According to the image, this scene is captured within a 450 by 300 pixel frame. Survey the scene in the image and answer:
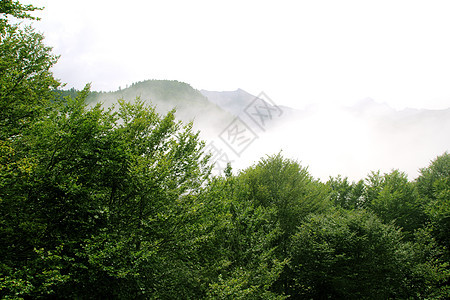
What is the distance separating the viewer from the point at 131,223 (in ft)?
35.5

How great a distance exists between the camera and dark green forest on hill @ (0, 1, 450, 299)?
8664 mm

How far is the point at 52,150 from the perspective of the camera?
8953 millimetres

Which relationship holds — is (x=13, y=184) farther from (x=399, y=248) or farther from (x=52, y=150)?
(x=399, y=248)

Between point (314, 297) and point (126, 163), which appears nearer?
point (126, 163)

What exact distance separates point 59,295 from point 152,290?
3.43 m

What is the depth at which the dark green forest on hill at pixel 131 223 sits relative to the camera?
8664 mm

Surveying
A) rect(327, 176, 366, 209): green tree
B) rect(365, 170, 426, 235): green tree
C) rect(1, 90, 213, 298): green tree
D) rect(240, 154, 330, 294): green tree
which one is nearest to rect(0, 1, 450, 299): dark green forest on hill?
rect(1, 90, 213, 298): green tree

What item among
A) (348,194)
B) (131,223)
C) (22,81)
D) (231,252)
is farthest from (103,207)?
(348,194)

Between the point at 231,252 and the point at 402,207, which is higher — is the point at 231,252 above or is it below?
below

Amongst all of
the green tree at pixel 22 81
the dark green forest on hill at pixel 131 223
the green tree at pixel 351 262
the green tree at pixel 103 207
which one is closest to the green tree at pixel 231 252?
the dark green forest on hill at pixel 131 223

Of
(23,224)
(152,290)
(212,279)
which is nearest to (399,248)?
(212,279)

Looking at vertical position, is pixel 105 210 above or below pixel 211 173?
below

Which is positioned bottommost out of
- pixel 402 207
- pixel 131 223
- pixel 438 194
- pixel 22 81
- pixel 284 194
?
pixel 402 207

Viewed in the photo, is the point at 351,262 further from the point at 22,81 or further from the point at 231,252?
the point at 22,81
